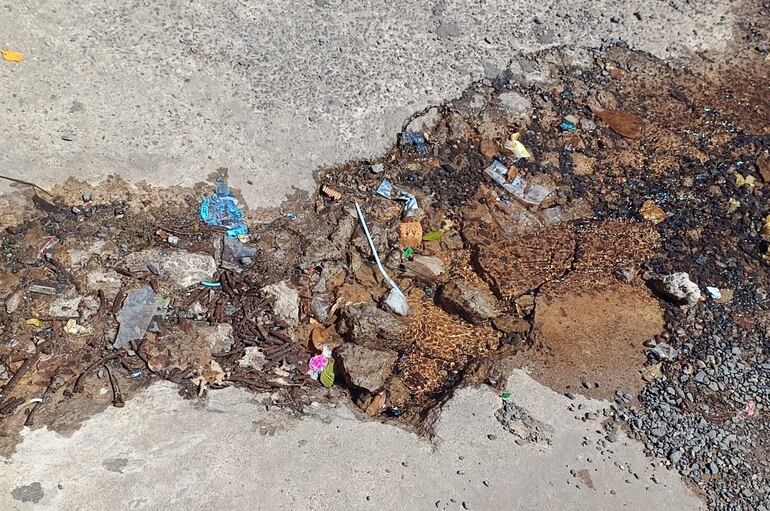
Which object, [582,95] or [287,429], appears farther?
[582,95]

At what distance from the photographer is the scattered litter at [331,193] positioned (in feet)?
14.1

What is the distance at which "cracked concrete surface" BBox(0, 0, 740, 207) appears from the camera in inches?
163

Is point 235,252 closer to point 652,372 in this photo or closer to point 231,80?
point 231,80

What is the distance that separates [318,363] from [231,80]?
2.28 m

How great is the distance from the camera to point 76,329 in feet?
11.4

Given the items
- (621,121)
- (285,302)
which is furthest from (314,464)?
(621,121)

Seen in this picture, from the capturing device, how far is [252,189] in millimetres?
4262

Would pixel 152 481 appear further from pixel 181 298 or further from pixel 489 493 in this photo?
pixel 489 493

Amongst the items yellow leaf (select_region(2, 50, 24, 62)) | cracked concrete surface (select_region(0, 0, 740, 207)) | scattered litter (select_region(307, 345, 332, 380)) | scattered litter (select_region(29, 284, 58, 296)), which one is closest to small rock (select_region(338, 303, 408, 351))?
scattered litter (select_region(307, 345, 332, 380))

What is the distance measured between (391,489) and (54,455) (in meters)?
1.62

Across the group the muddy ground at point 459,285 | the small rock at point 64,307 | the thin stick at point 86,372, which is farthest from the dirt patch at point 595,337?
the small rock at point 64,307

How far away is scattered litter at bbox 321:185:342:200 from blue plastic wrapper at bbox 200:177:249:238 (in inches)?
→ 23.4

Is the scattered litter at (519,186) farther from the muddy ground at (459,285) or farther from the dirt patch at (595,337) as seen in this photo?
the dirt patch at (595,337)

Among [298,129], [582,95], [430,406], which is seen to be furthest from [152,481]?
[582,95]
